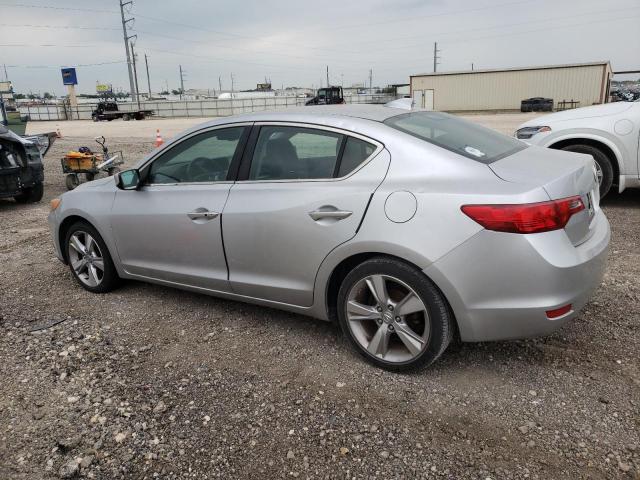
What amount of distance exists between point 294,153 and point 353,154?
51 cm

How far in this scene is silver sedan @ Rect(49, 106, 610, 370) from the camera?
8.52ft

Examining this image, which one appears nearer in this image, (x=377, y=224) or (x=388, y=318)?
(x=377, y=224)

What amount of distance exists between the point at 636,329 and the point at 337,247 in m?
2.17

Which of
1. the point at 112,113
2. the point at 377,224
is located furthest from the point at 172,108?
the point at 377,224

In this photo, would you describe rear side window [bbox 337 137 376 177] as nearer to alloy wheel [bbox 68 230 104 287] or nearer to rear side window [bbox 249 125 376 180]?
rear side window [bbox 249 125 376 180]

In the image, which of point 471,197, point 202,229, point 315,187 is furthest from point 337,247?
point 202,229

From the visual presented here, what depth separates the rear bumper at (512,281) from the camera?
8.32 feet

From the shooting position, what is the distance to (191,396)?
2.98 m

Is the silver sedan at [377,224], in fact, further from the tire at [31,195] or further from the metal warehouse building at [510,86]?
the metal warehouse building at [510,86]

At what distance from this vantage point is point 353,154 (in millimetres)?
3053

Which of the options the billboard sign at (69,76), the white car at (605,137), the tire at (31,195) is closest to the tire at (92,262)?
the tire at (31,195)

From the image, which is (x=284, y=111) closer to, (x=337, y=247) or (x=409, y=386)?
(x=337, y=247)

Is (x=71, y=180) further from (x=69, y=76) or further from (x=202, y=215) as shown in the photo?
(x=69, y=76)

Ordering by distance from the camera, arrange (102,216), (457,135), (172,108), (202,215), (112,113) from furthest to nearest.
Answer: (172,108) < (112,113) < (102,216) < (202,215) < (457,135)
